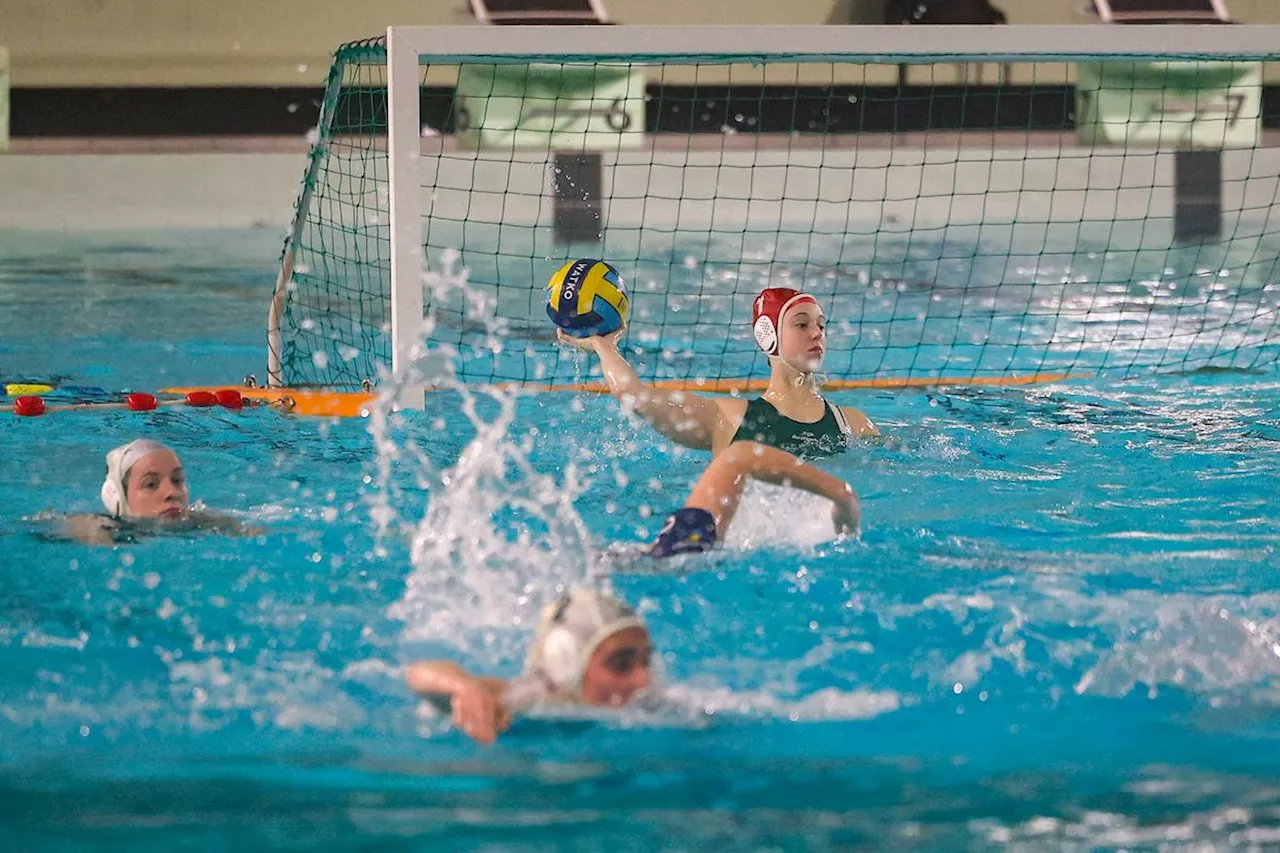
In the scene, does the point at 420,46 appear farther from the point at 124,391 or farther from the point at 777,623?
the point at 777,623

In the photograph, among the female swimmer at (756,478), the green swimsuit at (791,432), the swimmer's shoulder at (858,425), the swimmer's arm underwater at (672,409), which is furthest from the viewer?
the swimmer's shoulder at (858,425)

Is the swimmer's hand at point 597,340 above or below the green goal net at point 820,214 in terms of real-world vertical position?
below

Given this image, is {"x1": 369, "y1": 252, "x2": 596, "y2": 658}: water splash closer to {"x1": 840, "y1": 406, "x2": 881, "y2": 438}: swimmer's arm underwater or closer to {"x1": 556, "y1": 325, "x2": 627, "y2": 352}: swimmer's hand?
{"x1": 556, "y1": 325, "x2": 627, "y2": 352}: swimmer's hand

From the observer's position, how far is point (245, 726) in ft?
8.65

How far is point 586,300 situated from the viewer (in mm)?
4410

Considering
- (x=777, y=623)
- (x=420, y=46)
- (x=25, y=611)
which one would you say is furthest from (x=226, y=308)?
(x=777, y=623)

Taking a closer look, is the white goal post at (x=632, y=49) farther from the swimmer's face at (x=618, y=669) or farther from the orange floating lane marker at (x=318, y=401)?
the swimmer's face at (x=618, y=669)

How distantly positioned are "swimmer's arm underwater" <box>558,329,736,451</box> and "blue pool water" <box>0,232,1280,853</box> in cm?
19

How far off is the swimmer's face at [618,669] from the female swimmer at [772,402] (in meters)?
1.69

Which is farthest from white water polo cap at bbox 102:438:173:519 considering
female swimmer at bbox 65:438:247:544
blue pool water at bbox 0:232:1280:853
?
blue pool water at bbox 0:232:1280:853

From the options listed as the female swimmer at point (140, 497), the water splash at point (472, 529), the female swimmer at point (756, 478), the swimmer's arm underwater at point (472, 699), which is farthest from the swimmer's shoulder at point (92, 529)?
the swimmer's arm underwater at point (472, 699)

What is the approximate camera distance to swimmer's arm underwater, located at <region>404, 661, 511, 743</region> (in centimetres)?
249

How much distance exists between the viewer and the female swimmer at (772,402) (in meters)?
4.23

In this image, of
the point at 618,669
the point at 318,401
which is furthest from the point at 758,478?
the point at 318,401
